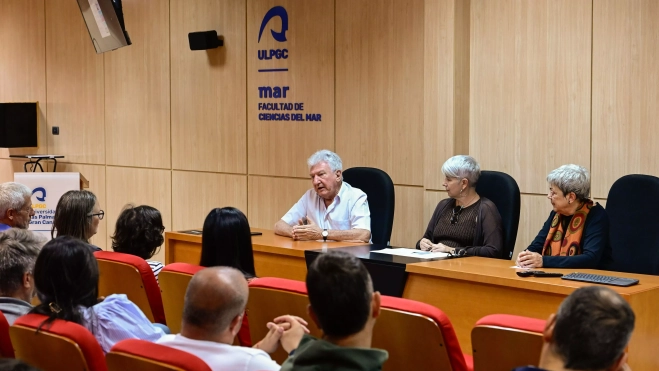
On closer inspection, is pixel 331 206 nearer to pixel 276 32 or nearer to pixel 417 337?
pixel 276 32

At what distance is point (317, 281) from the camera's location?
2412mm

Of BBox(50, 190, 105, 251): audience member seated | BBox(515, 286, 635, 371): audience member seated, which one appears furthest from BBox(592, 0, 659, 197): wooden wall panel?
BBox(515, 286, 635, 371): audience member seated

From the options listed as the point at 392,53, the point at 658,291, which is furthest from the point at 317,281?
the point at 392,53

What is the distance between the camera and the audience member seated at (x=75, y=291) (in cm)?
309

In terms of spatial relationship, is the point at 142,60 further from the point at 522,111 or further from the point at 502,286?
the point at 502,286

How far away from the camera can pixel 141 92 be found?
9219 millimetres

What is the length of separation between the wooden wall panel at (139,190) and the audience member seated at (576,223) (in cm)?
511

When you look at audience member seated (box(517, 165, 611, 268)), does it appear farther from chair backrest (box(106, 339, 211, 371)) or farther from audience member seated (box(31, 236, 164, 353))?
chair backrest (box(106, 339, 211, 371))

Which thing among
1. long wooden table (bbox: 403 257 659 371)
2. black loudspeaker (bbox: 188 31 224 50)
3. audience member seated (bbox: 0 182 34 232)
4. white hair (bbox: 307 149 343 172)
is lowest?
long wooden table (bbox: 403 257 659 371)

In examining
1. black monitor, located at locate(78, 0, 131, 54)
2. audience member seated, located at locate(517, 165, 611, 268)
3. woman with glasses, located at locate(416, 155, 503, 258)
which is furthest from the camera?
black monitor, located at locate(78, 0, 131, 54)

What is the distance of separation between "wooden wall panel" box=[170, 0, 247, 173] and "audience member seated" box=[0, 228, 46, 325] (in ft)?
15.6

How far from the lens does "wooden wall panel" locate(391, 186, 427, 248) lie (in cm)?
674

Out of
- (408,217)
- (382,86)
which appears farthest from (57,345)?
(382,86)

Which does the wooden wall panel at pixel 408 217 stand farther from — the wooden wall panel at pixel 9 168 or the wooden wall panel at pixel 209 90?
the wooden wall panel at pixel 9 168
